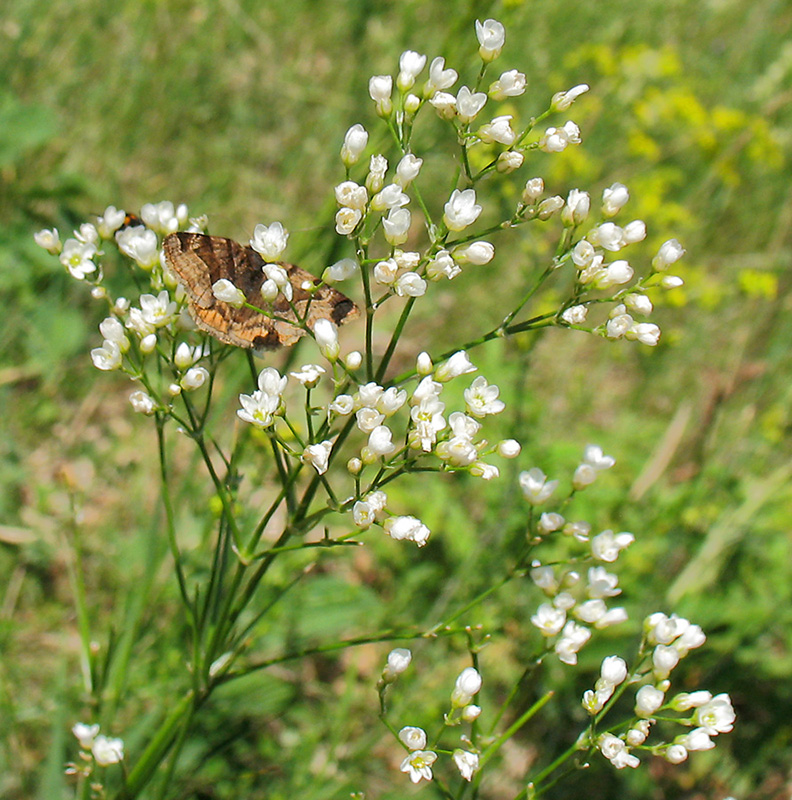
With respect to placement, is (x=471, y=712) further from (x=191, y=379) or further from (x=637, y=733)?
(x=191, y=379)

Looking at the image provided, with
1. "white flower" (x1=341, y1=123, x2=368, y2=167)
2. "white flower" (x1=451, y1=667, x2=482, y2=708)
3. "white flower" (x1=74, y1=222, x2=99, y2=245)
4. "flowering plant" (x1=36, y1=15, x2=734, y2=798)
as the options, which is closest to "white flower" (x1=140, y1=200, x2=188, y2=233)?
"flowering plant" (x1=36, y1=15, x2=734, y2=798)

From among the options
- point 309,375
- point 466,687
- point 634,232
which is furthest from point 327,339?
point 466,687

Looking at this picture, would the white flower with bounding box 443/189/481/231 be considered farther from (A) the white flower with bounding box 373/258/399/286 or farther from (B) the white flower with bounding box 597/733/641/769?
(B) the white flower with bounding box 597/733/641/769

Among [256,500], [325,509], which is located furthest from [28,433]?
[325,509]

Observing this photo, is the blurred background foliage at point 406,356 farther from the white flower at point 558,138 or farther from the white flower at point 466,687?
the white flower at point 558,138

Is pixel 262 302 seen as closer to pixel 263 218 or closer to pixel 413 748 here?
pixel 413 748
